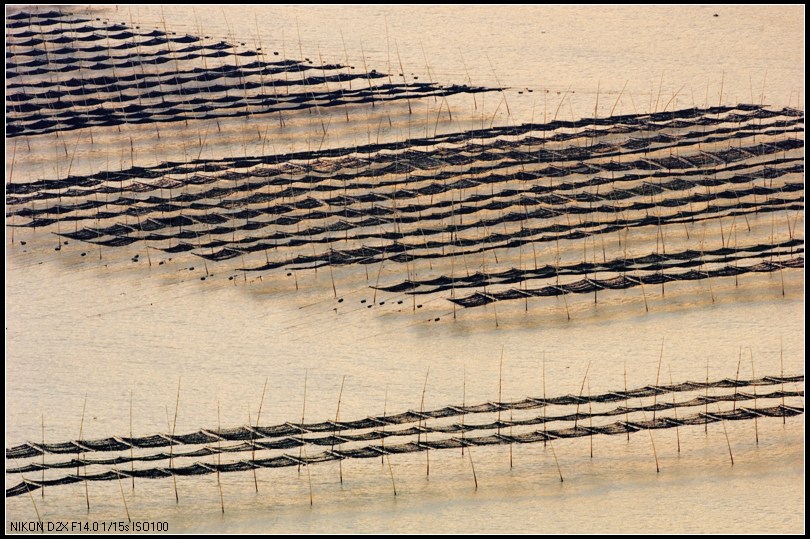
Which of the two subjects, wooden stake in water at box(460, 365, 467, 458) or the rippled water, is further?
wooden stake in water at box(460, 365, 467, 458)

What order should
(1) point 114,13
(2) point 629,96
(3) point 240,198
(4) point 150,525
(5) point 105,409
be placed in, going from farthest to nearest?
(1) point 114,13, (2) point 629,96, (3) point 240,198, (5) point 105,409, (4) point 150,525

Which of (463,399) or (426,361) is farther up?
(426,361)

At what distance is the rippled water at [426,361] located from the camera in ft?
42.7

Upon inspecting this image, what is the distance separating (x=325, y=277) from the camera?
15.9 m

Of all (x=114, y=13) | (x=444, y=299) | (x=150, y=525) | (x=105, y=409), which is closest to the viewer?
(x=150, y=525)

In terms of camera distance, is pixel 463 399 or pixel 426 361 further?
pixel 426 361

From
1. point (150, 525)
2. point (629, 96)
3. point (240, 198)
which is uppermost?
point (629, 96)

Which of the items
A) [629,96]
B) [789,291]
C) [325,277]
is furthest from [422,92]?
[789,291]

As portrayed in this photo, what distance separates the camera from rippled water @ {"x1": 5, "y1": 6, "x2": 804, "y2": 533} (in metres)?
13.0

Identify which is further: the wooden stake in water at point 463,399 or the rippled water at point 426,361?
the wooden stake in water at point 463,399

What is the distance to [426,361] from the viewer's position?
14.6 meters

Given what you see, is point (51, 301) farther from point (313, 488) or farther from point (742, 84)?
point (742, 84)

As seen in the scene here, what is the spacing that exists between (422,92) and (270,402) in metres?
5.87

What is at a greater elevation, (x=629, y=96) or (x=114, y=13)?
(x=114, y=13)
